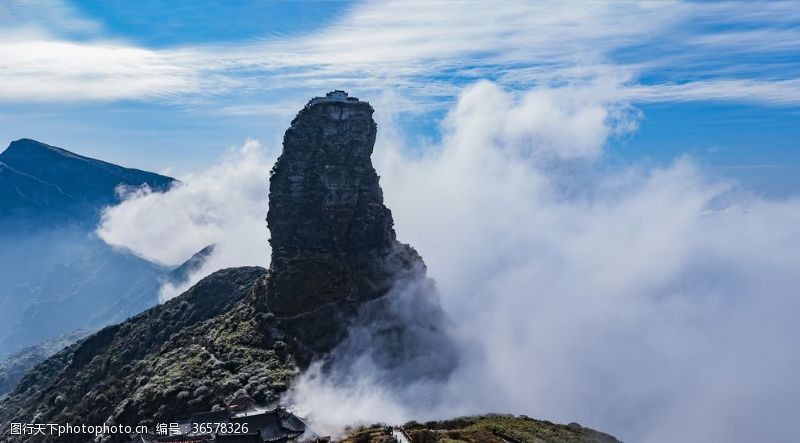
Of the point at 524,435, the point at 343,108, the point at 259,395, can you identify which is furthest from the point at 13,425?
the point at 524,435

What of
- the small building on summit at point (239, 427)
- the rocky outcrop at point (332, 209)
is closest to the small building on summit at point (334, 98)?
the rocky outcrop at point (332, 209)

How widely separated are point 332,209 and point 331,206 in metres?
0.68

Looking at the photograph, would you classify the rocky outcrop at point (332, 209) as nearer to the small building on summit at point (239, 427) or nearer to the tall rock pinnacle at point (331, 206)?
the tall rock pinnacle at point (331, 206)

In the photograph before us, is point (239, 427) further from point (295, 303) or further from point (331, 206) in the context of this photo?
point (331, 206)

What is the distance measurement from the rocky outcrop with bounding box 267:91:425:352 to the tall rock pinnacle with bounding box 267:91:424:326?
0.21 metres

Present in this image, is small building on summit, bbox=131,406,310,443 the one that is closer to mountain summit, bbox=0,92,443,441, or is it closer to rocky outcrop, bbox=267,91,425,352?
mountain summit, bbox=0,92,443,441

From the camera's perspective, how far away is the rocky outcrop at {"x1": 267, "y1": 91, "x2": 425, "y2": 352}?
144875mm

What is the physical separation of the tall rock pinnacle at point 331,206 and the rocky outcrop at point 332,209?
21cm

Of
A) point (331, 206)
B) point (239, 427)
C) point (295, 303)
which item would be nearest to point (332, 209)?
point (331, 206)

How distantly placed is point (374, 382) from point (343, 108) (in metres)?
58.7

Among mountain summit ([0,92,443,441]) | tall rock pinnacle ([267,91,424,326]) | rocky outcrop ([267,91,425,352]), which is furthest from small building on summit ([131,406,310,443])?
tall rock pinnacle ([267,91,424,326])

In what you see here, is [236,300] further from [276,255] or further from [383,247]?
[383,247]

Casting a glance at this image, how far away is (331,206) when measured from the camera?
148375mm

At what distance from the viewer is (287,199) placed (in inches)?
5910
